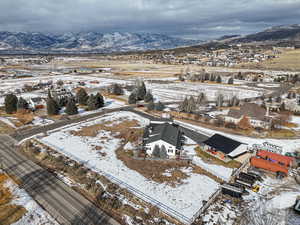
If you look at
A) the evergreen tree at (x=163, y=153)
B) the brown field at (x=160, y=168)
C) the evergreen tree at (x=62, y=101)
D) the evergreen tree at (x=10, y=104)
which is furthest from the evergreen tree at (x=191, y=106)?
the evergreen tree at (x=10, y=104)

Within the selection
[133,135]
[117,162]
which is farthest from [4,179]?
[133,135]

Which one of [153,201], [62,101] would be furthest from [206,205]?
[62,101]

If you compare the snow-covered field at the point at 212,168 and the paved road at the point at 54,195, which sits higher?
the paved road at the point at 54,195

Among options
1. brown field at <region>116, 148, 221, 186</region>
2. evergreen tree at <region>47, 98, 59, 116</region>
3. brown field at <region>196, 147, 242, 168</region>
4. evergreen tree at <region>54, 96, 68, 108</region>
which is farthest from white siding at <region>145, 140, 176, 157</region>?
evergreen tree at <region>54, 96, 68, 108</region>

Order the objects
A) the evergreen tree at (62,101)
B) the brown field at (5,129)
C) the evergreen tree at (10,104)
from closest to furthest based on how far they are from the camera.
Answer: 1. the brown field at (5,129)
2. the evergreen tree at (10,104)
3. the evergreen tree at (62,101)

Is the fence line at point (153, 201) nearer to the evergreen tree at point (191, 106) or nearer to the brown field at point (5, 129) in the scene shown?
the brown field at point (5, 129)

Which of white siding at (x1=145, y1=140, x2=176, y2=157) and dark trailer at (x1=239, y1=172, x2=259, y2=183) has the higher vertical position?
white siding at (x1=145, y1=140, x2=176, y2=157)

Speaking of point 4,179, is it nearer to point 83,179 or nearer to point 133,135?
point 83,179

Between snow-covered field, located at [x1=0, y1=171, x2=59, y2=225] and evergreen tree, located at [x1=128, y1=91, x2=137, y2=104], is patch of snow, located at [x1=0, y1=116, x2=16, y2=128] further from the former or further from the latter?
evergreen tree, located at [x1=128, y1=91, x2=137, y2=104]
